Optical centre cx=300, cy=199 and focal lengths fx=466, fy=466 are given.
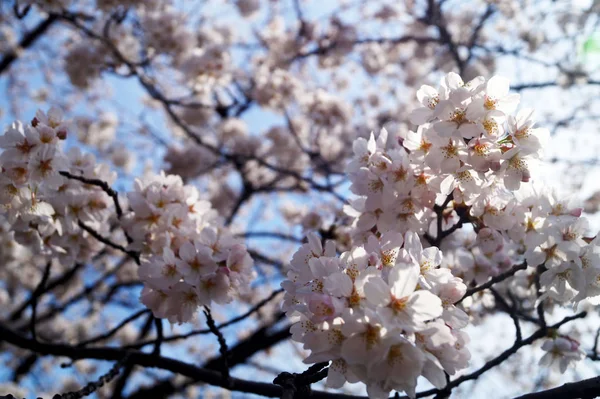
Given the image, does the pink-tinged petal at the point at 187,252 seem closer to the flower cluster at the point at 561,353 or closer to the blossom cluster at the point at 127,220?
the blossom cluster at the point at 127,220

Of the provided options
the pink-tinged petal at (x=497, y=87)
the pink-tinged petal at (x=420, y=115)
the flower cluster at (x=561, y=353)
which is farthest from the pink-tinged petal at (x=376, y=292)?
the flower cluster at (x=561, y=353)

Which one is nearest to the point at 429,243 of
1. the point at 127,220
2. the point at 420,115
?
the point at 420,115

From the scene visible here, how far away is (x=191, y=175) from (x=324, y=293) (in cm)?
531

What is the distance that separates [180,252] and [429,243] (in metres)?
1.07

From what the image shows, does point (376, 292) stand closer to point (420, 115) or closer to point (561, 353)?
point (420, 115)

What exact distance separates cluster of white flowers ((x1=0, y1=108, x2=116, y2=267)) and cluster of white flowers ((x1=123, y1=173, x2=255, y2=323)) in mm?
246

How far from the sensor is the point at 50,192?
2.08 metres

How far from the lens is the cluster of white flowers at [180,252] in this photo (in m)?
1.96

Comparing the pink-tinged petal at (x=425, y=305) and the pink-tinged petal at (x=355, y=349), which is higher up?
the pink-tinged petal at (x=425, y=305)

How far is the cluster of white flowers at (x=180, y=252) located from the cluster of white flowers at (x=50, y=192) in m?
0.25

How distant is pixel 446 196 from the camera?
1.76 meters

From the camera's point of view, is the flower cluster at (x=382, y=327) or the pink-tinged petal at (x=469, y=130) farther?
the pink-tinged petal at (x=469, y=130)

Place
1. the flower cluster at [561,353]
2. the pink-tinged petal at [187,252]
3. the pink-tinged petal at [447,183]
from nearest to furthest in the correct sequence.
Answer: the pink-tinged petal at [447,183] < the pink-tinged petal at [187,252] < the flower cluster at [561,353]

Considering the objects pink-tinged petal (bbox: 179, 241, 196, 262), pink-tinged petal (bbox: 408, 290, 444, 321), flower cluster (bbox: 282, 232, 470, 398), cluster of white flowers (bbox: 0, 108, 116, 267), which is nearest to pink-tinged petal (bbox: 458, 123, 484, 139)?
flower cluster (bbox: 282, 232, 470, 398)
